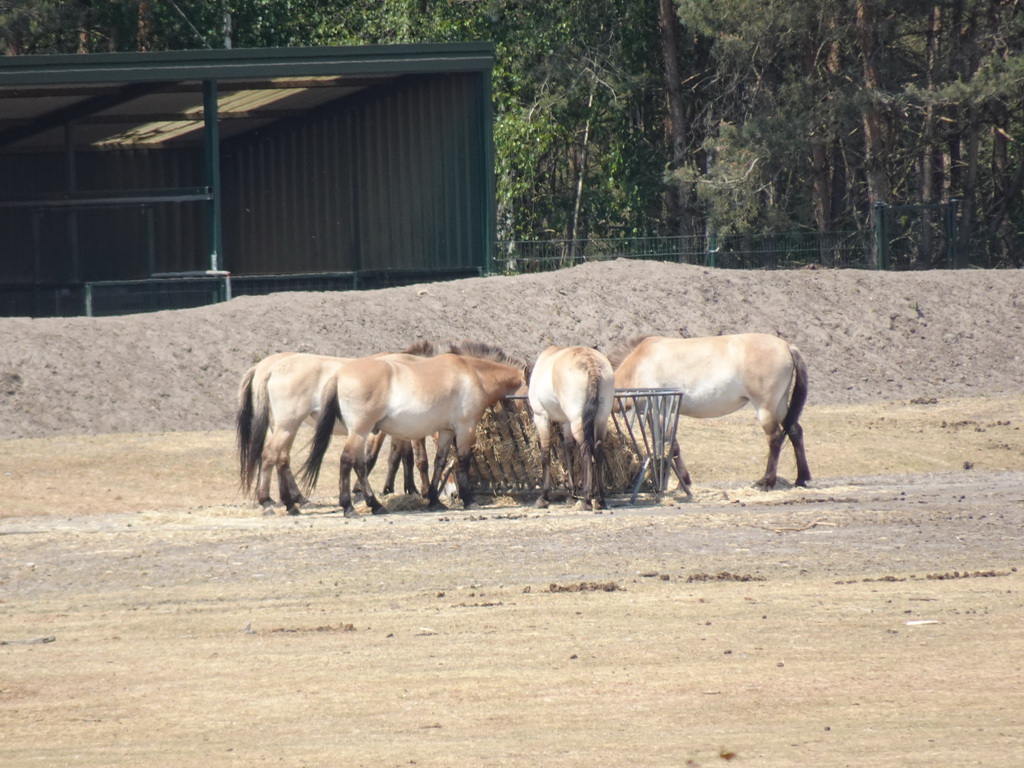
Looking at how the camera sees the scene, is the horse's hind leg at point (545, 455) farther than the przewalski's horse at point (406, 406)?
Yes

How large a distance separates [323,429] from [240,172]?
23398 mm

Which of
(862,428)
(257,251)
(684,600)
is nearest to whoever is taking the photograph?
(684,600)

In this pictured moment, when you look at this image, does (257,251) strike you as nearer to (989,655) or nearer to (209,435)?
(209,435)

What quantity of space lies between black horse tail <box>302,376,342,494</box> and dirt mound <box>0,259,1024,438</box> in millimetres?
7249

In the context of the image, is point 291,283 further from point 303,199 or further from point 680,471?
point 680,471

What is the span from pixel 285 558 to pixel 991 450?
40.0 ft

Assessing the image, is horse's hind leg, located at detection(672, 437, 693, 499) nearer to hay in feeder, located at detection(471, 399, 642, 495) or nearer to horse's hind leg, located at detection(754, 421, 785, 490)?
hay in feeder, located at detection(471, 399, 642, 495)

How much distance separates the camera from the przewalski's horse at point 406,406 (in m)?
16.0

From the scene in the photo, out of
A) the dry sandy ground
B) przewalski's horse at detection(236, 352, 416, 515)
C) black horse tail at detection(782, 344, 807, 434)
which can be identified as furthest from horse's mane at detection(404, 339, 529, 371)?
black horse tail at detection(782, 344, 807, 434)

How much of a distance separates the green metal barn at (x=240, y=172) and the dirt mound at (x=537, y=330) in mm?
3331

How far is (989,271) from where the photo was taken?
33250mm

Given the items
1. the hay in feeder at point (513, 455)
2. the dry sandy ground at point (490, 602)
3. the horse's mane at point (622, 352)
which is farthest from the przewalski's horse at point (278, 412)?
the horse's mane at point (622, 352)

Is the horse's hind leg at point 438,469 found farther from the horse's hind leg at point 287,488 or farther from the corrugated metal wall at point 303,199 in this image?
the corrugated metal wall at point 303,199

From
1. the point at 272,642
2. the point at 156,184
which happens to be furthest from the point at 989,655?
the point at 156,184
